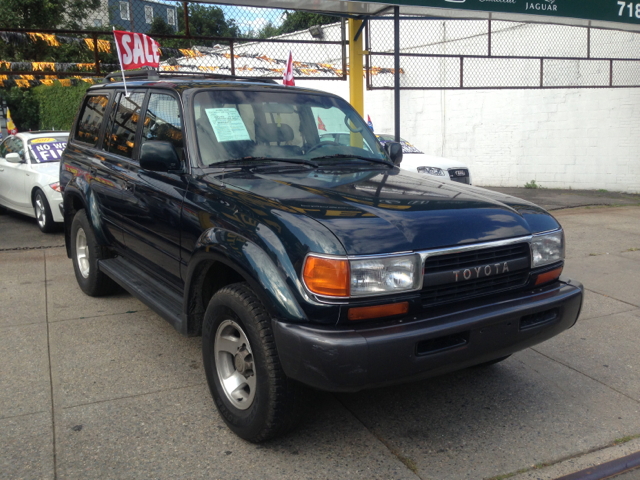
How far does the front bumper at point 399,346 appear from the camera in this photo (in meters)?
2.56

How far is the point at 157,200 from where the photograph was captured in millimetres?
3887

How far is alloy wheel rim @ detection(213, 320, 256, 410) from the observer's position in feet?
10.1

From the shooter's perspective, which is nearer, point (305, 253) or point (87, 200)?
point (305, 253)

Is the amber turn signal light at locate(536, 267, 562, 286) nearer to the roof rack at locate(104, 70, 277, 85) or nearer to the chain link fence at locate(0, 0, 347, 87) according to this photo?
the roof rack at locate(104, 70, 277, 85)

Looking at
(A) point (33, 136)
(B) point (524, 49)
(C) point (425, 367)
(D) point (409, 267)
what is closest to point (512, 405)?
(C) point (425, 367)

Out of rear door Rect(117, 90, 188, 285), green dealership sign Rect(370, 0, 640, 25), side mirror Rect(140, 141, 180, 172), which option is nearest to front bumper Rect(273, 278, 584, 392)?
rear door Rect(117, 90, 188, 285)

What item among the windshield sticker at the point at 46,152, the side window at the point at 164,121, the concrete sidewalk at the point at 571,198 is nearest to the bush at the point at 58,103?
the windshield sticker at the point at 46,152

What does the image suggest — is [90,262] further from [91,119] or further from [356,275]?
[356,275]

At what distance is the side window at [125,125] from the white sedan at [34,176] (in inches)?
159

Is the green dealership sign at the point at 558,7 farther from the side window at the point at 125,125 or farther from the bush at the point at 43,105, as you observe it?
the bush at the point at 43,105

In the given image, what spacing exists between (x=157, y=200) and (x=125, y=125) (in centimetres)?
113

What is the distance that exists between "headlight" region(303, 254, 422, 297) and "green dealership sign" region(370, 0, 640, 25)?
5.91 m

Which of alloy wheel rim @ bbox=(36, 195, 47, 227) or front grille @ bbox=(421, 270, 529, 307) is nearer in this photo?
front grille @ bbox=(421, 270, 529, 307)

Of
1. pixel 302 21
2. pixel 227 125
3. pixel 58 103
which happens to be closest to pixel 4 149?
pixel 227 125
